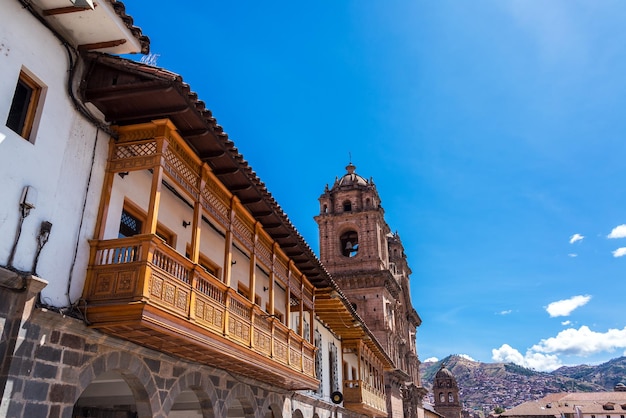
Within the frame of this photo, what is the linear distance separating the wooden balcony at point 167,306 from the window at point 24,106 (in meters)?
1.63

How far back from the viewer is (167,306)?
6672 mm

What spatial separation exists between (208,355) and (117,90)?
427cm

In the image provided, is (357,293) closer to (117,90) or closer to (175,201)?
(175,201)

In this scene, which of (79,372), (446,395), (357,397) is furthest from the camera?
(446,395)

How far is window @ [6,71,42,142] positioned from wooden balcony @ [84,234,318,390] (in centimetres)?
163

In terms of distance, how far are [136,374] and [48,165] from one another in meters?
3.06

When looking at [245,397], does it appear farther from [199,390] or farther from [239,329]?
[239,329]

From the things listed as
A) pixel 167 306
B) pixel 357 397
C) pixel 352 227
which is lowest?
pixel 357 397

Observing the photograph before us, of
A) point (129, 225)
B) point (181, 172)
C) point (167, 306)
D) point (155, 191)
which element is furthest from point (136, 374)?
point (181, 172)

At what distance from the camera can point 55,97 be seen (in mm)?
6633

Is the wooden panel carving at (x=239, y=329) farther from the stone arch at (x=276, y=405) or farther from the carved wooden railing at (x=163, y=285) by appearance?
the stone arch at (x=276, y=405)

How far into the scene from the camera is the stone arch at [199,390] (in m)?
8.19

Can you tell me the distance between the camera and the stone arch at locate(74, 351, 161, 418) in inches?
264

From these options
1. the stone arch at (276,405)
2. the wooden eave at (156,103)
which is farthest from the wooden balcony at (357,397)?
the wooden eave at (156,103)
